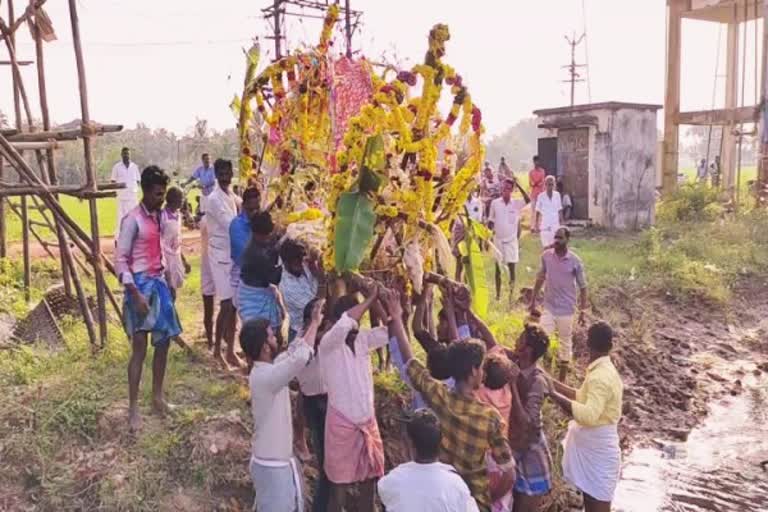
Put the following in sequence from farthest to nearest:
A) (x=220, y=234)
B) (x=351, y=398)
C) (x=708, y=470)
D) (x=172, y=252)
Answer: (x=708, y=470) < (x=172, y=252) < (x=220, y=234) < (x=351, y=398)

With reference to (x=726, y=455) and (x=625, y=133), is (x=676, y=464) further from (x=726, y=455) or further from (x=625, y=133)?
(x=625, y=133)

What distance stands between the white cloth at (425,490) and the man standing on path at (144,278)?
2.31 meters

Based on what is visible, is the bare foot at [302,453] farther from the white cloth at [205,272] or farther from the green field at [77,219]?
the green field at [77,219]

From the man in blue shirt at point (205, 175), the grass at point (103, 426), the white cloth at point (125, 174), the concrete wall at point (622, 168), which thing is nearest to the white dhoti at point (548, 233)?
the grass at point (103, 426)

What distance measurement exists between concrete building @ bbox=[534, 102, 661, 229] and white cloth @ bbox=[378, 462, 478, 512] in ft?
46.9

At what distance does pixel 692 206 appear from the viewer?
17.9 metres

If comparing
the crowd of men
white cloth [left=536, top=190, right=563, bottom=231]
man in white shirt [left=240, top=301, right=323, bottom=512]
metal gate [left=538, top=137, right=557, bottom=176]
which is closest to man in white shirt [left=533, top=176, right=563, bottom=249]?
white cloth [left=536, top=190, right=563, bottom=231]

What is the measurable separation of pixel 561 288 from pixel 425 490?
171 inches

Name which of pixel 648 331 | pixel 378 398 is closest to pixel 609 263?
pixel 648 331

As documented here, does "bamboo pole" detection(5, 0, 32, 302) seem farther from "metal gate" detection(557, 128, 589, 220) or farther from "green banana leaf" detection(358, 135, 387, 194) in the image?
"metal gate" detection(557, 128, 589, 220)

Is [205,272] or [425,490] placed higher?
[205,272]

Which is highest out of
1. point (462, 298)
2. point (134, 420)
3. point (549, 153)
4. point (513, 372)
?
point (549, 153)

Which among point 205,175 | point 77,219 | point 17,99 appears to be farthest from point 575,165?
point 77,219

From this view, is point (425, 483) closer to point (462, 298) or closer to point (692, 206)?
point (462, 298)
